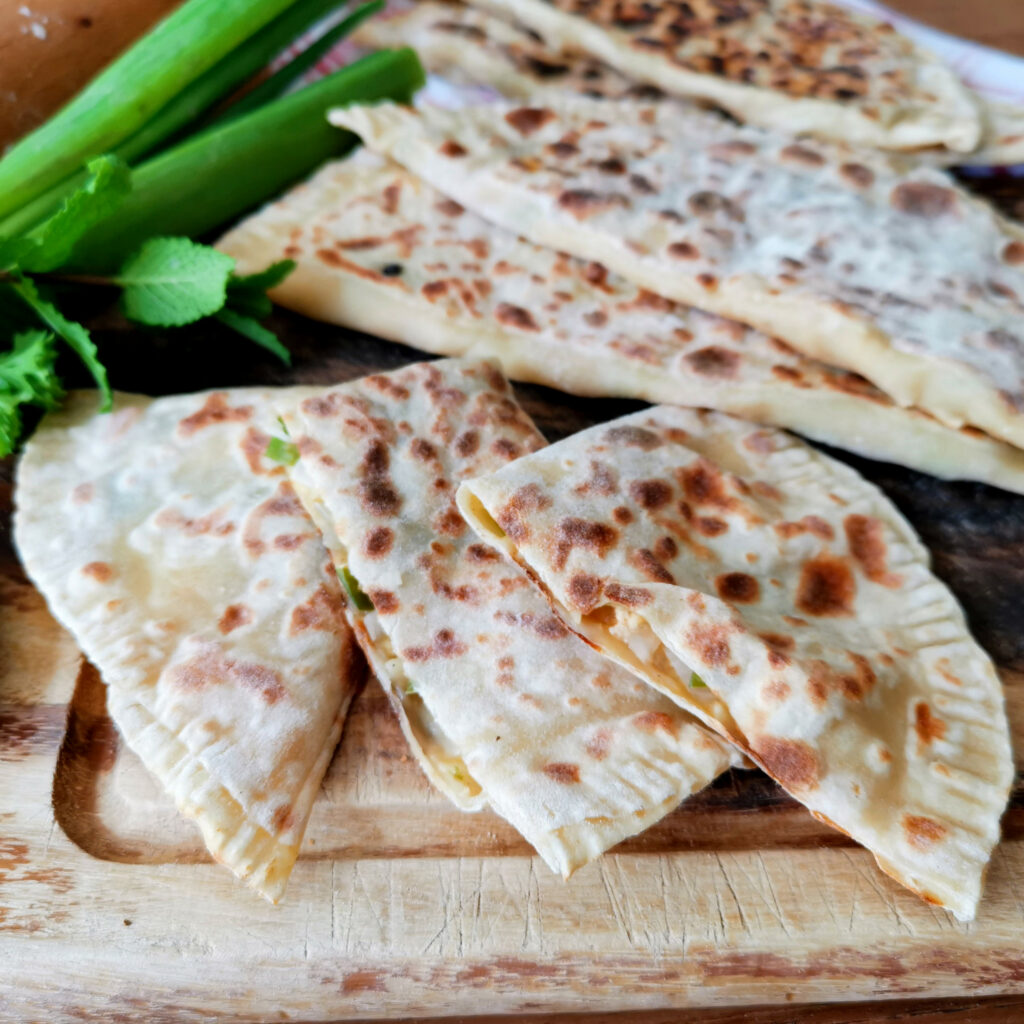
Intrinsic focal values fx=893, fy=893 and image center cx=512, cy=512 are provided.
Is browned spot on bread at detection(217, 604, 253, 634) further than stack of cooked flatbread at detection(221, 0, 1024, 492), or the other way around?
stack of cooked flatbread at detection(221, 0, 1024, 492)

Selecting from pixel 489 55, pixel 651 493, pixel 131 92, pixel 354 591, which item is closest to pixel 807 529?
pixel 651 493

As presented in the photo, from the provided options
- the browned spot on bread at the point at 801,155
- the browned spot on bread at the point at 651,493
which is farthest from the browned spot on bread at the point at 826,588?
the browned spot on bread at the point at 801,155

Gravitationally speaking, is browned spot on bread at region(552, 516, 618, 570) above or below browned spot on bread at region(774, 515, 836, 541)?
above

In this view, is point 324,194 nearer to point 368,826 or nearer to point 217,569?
point 217,569

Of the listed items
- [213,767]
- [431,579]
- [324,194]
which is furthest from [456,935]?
[324,194]

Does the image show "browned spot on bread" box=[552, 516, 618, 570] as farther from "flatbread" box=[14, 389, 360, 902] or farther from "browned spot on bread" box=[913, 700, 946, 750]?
"browned spot on bread" box=[913, 700, 946, 750]

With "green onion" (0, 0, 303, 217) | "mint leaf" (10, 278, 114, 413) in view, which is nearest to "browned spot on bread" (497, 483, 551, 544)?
"mint leaf" (10, 278, 114, 413)

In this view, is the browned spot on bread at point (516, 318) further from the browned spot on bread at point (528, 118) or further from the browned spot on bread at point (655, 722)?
the browned spot on bread at point (655, 722)
